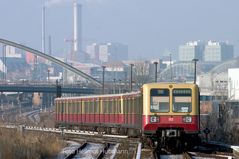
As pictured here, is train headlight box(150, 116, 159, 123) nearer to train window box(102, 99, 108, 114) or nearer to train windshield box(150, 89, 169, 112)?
train windshield box(150, 89, 169, 112)

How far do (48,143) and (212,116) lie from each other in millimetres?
24971

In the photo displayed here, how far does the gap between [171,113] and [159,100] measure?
2.43ft

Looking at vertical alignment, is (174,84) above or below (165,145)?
above

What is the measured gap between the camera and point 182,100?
27312mm

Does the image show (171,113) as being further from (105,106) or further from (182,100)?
(105,106)

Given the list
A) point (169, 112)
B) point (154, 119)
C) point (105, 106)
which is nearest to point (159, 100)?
point (169, 112)

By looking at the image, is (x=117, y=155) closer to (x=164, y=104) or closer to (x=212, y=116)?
(x=164, y=104)

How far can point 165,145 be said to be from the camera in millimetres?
27734

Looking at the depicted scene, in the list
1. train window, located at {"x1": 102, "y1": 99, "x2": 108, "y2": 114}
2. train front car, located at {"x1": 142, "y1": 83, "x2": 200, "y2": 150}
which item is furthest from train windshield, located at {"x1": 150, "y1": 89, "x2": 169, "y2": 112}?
train window, located at {"x1": 102, "y1": 99, "x2": 108, "y2": 114}

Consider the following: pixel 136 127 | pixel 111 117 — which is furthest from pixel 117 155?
pixel 111 117

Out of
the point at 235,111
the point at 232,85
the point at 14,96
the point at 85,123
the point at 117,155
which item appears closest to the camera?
the point at 117,155

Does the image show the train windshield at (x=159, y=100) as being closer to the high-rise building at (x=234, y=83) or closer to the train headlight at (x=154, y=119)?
the train headlight at (x=154, y=119)

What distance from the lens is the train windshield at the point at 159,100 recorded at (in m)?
27.2

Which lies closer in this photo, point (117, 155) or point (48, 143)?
point (117, 155)
